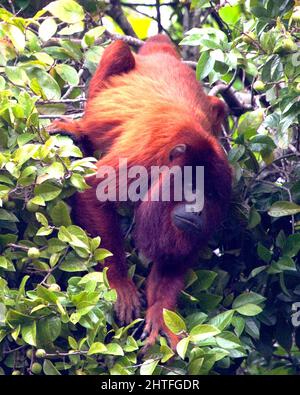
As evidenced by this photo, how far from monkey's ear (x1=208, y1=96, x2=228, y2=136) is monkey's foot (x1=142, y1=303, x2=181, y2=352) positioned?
1.24 m

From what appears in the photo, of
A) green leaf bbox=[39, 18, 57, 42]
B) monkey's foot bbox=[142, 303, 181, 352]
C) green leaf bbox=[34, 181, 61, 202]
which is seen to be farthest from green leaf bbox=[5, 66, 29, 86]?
monkey's foot bbox=[142, 303, 181, 352]

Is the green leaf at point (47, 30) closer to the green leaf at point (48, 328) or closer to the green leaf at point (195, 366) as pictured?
the green leaf at point (48, 328)

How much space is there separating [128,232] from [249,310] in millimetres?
987

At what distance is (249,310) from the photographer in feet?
14.2

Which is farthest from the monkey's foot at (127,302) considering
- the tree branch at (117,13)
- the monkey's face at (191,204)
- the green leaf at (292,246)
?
the tree branch at (117,13)

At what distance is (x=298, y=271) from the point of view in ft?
15.0

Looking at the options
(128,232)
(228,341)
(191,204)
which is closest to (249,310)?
(228,341)

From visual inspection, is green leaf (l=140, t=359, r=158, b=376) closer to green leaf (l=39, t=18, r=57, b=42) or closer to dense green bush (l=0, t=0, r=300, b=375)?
dense green bush (l=0, t=0, r=300, b=375)

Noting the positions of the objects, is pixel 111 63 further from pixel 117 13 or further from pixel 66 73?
pixel 117 13

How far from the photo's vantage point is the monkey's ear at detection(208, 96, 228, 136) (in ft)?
17.6

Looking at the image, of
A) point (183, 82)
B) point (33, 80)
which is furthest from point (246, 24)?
point (33, 80)

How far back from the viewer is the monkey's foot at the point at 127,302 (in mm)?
4551

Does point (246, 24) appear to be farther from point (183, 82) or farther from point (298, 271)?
point (298, 271)
